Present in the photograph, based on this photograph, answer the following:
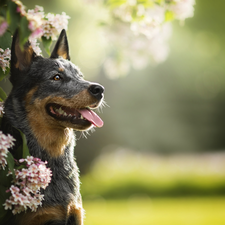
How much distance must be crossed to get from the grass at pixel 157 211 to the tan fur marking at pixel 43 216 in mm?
3547

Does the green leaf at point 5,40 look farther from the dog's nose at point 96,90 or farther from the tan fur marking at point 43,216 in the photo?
the tan fur marking at point 43,216

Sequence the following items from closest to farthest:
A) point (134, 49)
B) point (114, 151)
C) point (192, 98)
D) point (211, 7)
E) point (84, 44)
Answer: point (134, 49) → point (84, 44) → point (211, 7) → point (114, 151) → point (192, 98)

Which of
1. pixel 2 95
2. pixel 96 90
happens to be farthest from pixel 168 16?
pixel 2 95

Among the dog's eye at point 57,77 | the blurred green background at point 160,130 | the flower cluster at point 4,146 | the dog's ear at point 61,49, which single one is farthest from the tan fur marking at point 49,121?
the blurred green background at point 160,130

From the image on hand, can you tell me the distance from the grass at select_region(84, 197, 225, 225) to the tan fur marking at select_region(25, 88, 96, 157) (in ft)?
11.7

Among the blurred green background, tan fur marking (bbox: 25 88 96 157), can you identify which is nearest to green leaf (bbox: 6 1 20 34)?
tan fur marking (bbox: 25 88 96 157)

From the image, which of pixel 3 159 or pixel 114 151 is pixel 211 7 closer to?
pixel 114 151

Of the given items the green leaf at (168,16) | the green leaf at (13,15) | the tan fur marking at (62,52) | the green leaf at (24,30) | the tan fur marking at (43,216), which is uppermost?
the green leaf at (168,16)

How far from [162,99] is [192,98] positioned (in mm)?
1754

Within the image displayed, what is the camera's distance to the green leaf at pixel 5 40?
9.70 feet

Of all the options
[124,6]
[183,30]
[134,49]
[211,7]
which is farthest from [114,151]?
[124,6]

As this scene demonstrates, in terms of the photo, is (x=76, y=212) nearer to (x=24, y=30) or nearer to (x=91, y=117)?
(x=91, y=117)

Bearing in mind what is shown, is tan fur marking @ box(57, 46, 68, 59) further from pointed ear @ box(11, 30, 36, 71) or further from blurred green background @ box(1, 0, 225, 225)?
blurred green background @ box(1, 0, 225, 225)

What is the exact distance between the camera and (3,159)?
229 cm
